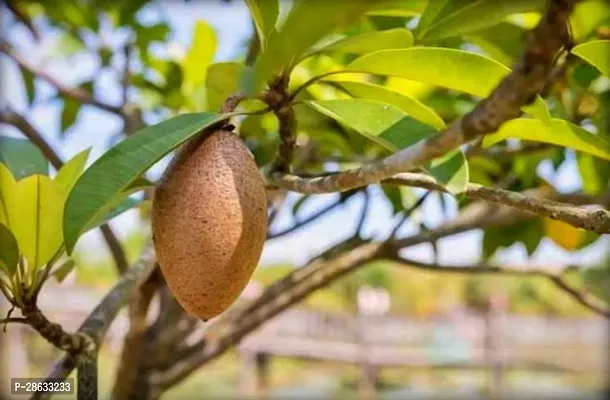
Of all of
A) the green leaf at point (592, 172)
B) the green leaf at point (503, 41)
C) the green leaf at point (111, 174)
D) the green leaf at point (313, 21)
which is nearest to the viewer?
the green leaf at point (313, 21)

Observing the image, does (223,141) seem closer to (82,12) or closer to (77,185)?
(77,185)

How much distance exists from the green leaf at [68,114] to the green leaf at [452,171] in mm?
813

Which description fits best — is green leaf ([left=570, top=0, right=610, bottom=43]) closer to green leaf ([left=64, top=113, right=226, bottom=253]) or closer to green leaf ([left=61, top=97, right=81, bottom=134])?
green leaf ([left=64, top=113, right=226, bottom=253])

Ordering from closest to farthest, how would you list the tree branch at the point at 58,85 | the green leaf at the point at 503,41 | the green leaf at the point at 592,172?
the green leaf at the point at 503,41 < the green leaf at the point at 592,172 < the tree branch at the point at 58,85

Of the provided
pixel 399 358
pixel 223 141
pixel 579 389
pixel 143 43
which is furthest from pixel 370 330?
pixel 223 141

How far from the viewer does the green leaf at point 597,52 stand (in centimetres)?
47

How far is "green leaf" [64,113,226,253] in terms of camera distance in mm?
412

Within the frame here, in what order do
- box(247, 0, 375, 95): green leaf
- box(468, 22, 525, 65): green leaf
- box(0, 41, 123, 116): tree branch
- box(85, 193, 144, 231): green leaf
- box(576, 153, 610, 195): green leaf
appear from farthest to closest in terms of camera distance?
box(0, 41, 123, 116): tree branch, box(576, 153, 610, 195): green leaf, box(468, 22, 525, 65): green leaf, box(85, 193, 144, 231): green leaf, box(247, 0, 375, 95): green leaf

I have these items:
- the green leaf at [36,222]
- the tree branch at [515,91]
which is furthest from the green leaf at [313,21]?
the green leaf at [36,222]

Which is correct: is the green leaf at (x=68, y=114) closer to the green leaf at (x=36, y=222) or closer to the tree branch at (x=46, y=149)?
the tree branch at (x=46, y=149)

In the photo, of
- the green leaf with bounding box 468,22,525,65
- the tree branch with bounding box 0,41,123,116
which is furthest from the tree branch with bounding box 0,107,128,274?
the green leaf with bounding box 468,22,525,65

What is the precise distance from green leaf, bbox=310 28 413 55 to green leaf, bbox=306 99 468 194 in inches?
1.3

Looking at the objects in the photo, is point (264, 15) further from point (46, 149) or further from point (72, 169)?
point (46, 149)

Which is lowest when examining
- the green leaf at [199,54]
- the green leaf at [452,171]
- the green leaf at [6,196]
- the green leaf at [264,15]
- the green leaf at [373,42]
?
the green leaf at [452,171]
